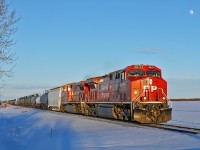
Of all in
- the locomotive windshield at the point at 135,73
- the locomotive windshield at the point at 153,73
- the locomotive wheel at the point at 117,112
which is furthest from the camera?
the locomotive wheel at the point at 117,112

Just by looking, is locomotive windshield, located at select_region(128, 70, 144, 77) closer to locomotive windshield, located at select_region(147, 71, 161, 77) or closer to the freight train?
the freight train

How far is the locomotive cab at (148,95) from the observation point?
22.7 m

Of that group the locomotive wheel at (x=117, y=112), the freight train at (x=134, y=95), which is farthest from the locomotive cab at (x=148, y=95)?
the locomotive wheel at (x=117, y=112)

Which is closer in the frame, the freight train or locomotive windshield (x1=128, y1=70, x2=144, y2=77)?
the freight train

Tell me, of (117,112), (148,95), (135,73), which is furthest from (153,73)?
(117,112)

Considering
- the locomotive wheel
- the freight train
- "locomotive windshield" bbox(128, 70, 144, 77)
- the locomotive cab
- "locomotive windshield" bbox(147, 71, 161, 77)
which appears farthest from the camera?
the locomotive wheel

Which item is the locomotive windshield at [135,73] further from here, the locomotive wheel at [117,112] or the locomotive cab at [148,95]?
the locomotive wheel at [117,112]

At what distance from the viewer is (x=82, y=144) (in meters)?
14.0

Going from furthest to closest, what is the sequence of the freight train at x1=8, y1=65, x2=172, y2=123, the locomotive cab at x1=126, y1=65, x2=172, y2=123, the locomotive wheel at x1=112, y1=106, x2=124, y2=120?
the locomotive wheel at x1=112, y1=106, x2=124, y2=120
the freight train at x1=8, y1=65, x2=172, y2=123
the locomotive cab at x1=126, y1=65, x2=172, y2=123

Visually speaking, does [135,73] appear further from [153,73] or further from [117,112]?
[117,112]

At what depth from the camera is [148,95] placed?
2364 centimetres

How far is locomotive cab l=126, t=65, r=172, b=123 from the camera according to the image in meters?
22.7

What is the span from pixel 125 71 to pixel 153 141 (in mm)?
11003

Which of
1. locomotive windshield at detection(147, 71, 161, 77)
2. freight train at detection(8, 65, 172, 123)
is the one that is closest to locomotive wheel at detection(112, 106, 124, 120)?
freight train at detection(8, 65, 172, 123)
